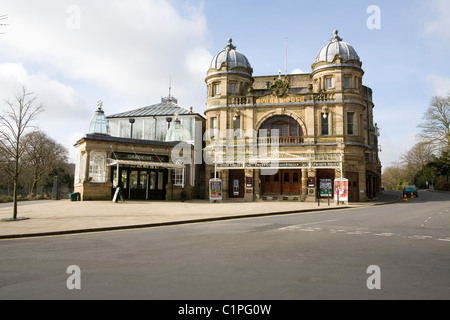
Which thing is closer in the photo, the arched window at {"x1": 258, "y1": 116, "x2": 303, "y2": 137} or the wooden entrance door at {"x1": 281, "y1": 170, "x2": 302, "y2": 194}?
the wooden entrance door at {"x1": 281, "y1": 170, "x2": 302, "y2": 194}

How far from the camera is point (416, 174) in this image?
69500 millimetres

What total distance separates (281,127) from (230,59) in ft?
30.7

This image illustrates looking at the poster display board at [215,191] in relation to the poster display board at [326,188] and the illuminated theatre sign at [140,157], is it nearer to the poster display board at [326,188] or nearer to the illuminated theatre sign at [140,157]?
the illuminated theatre sign at [140,157]

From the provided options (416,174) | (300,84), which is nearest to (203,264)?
(300,84)

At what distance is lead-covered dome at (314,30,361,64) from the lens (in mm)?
33875

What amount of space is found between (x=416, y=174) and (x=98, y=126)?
6302 cm

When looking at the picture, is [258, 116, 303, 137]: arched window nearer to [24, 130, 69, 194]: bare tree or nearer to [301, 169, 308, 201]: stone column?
[301, 169, 308, 201]: stone column

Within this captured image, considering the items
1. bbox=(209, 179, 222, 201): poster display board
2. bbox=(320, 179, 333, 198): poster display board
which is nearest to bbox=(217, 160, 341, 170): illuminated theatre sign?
bbox=(320, 179, 333, 198): poster display board

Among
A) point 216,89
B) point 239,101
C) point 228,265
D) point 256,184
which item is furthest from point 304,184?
point 228,265

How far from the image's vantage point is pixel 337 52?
111 feet

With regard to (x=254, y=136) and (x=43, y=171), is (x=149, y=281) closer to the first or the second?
(x=254, y=136)

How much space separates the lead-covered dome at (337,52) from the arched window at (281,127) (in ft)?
22.8

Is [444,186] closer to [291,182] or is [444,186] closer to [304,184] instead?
[291,182]

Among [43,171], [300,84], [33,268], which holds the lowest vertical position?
[33,268]
